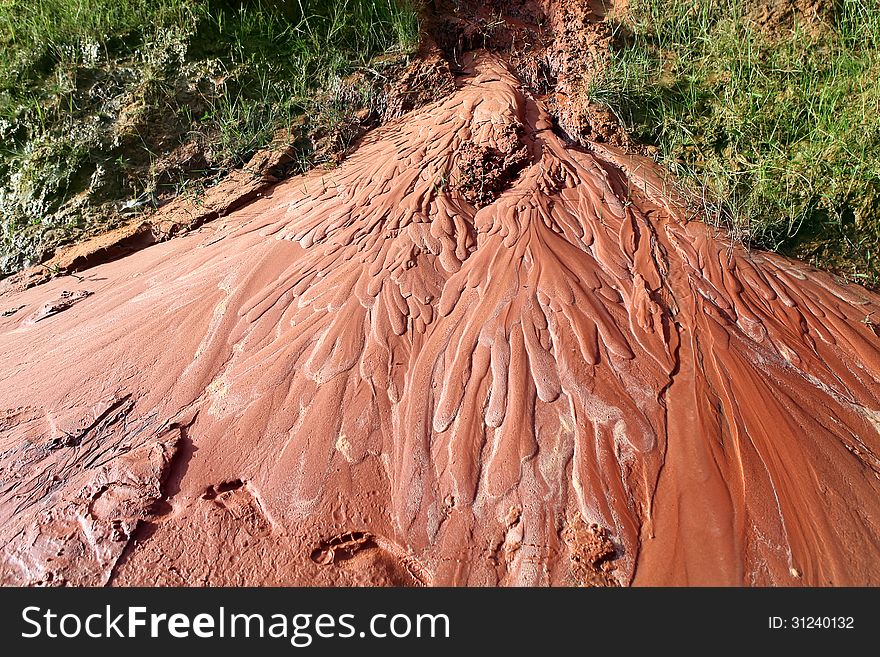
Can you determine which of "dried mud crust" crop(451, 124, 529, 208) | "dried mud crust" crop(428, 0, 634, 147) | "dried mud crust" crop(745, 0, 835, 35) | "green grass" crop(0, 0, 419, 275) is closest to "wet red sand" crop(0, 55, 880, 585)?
"dried mud crust" crop(451, 124, 529, 208)

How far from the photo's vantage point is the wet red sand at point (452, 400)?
1.75 metres

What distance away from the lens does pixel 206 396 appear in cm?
215

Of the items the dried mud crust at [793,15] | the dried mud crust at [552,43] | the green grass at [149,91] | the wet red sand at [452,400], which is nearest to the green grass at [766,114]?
the dried mud crust at [793,15]

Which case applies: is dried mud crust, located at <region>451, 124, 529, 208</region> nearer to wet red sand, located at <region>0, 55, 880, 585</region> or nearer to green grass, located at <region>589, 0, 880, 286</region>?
wet red sand, located at <region>0, 55, 880, 585</region>

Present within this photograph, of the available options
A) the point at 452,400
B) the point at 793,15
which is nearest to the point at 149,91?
the point at 452,400

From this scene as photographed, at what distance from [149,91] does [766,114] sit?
3.92 m

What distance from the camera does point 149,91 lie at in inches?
149

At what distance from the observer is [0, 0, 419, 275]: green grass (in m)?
3.60

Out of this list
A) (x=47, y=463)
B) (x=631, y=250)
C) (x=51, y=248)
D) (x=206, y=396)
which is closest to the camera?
(x=47, y=463)

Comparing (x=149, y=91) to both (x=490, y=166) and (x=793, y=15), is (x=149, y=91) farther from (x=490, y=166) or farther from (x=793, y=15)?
(x=793, y=15)

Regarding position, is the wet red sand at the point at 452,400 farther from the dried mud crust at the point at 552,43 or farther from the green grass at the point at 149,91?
the green grass at the point at 149,91

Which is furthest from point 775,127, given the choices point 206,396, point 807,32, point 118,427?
point 118,427
